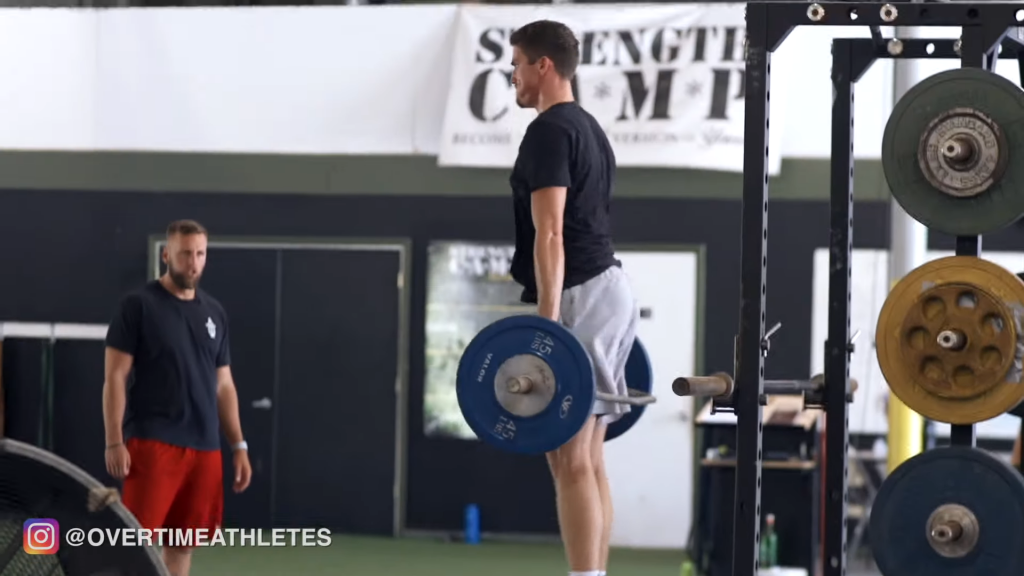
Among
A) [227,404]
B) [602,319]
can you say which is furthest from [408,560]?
[602,319]

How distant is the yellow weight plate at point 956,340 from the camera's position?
3328mm

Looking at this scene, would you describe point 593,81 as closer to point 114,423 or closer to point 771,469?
point 771,469

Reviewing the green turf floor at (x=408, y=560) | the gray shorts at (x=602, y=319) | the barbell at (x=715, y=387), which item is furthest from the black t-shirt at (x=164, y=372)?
the green turf floor at (x=408, y=560)

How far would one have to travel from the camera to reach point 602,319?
3.83 metres

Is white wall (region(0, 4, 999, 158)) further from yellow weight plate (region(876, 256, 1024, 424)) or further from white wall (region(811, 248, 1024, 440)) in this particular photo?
yellow weight plate (region(876, 256, 1024, 424))

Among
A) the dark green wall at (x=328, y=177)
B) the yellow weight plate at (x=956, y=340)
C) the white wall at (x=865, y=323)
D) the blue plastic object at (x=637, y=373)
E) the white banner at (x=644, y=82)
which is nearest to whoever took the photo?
the yellow weight plate at (x=956, y=340)

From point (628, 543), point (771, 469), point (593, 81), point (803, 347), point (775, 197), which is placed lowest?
point (628, 543)

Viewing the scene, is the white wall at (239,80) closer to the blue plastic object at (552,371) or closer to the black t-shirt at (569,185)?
the black t-shirt at (569,185)

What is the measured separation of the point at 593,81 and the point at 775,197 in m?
1.39

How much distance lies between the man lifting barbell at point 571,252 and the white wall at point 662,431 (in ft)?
18.8

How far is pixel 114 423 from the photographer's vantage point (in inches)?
215

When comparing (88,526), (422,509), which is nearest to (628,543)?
(422,509)

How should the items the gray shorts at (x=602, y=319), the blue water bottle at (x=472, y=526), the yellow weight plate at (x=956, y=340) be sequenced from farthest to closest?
the blue water bottle at (x=472, y=526), the gray shorts at (x=602, y=319), the yellow weight plate at (x=956, y=340)

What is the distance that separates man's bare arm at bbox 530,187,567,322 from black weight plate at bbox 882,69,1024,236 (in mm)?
802
